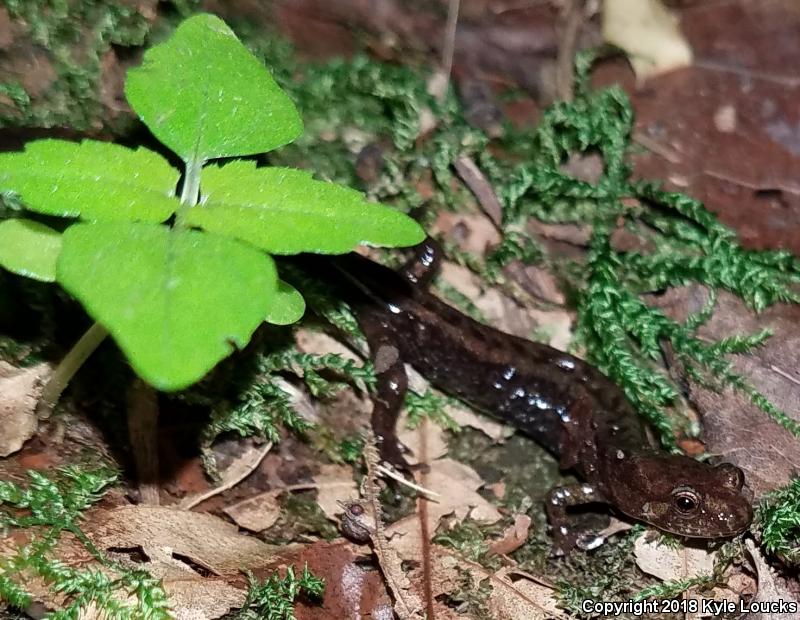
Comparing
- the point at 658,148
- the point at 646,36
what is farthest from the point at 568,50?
the point at 658,148

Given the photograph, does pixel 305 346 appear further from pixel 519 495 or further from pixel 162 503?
pixel 519 495

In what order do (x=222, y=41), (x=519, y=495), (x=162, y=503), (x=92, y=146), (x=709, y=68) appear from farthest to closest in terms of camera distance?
(x=709, y=68) < (x=519, y=495) < (x=162, y=503) < (x=222, y=41) < (x=92, y=146)

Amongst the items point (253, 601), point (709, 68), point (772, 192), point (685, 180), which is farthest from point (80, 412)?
point (709, 68)

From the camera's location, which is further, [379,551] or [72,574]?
[379,551]

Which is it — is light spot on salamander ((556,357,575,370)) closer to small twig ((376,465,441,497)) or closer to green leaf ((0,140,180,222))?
small twig ((376,465,441,497))

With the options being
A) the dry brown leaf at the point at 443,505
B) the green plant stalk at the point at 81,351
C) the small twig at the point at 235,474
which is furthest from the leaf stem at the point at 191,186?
the dry brown leaf at the point at 443,505

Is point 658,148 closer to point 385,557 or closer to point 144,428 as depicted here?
point 385,557
